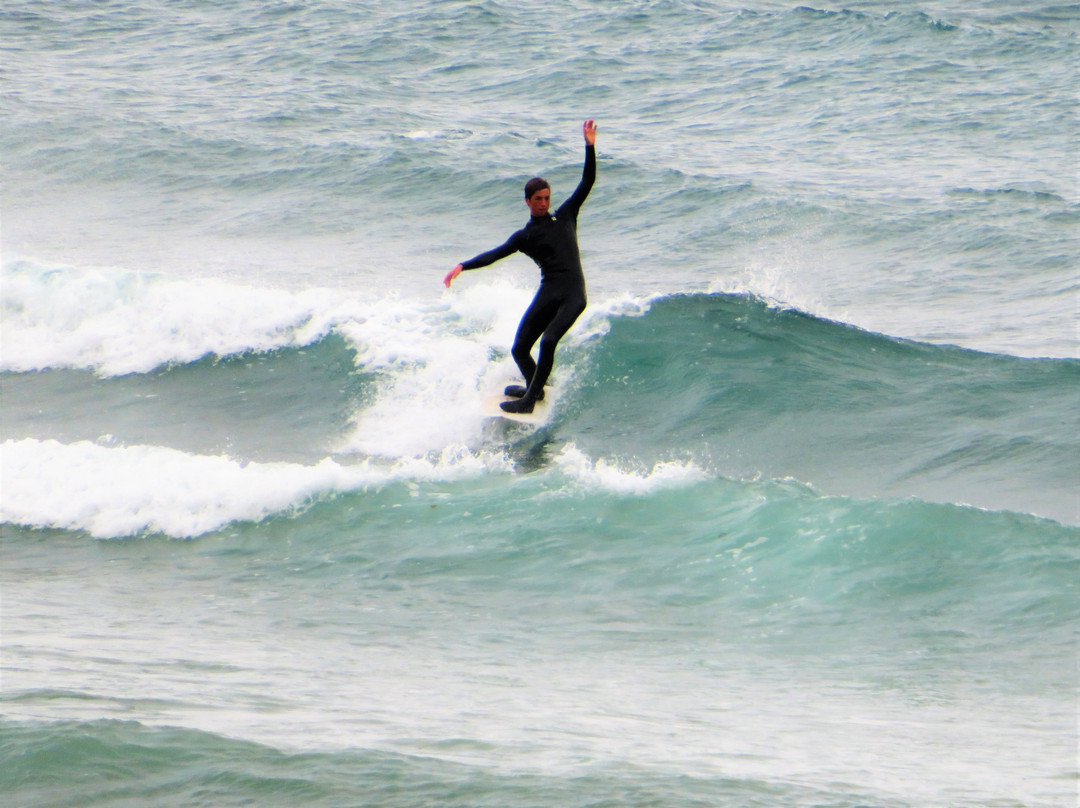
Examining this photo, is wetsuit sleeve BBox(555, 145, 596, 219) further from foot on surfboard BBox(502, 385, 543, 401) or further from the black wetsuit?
foot on surfboard BBox(502, 385, 543, 401)

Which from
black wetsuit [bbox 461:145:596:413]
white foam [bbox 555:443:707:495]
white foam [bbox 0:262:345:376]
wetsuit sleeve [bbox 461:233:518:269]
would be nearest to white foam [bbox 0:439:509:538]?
white foam [bbox 555:443:707:495]

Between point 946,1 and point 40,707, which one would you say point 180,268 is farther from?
point 946,1

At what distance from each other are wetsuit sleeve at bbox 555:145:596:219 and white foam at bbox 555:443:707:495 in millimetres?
1797

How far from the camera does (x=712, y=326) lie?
10.7m

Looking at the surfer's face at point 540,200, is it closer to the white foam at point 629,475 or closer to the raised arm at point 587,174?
the raised arm at point 587,174

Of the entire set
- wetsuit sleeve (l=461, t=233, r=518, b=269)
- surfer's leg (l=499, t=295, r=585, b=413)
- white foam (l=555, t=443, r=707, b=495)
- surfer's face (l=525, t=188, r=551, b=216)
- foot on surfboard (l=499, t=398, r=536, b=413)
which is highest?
surfer's face (l=525, t=188, r=551, b=216)

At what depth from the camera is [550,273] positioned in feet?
29.2

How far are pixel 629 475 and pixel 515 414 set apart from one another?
141 cm

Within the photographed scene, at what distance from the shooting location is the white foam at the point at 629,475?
8.07 meters

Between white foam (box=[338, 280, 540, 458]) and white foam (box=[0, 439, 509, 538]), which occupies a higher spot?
white foam (box=[338, 280, 540, 458])

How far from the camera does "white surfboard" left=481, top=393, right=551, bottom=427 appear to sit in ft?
30.7

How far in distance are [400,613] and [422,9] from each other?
24.4 meters

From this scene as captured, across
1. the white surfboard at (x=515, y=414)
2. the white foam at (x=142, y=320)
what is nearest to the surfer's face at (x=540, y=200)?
the white surfboard at (x=515, y=414)

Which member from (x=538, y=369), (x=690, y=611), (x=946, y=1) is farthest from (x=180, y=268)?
(x=946, y=1)
